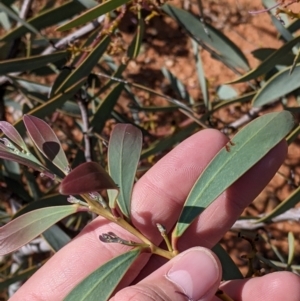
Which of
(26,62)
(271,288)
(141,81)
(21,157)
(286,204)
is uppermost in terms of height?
(26,62)

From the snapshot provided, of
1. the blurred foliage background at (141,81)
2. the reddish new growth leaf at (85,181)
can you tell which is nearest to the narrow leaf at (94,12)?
the blurred foliage background at (141,81)

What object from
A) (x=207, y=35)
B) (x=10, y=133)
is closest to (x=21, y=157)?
(x=10, y=133)

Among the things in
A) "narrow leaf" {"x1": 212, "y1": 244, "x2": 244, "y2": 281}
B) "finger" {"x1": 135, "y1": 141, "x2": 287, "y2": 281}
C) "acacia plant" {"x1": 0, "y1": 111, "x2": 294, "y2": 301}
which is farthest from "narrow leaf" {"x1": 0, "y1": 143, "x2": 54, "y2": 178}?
"narrow leaf" {"x1": 212, "y1": 244, "x2": 244, "y2": 281}

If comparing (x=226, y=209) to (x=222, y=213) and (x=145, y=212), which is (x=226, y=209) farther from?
(x=145, y=212)

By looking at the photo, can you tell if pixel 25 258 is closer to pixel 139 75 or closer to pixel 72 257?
pixel 72 257

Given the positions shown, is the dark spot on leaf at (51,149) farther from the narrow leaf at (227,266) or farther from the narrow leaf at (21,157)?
the narrow leaf at (227,266)
